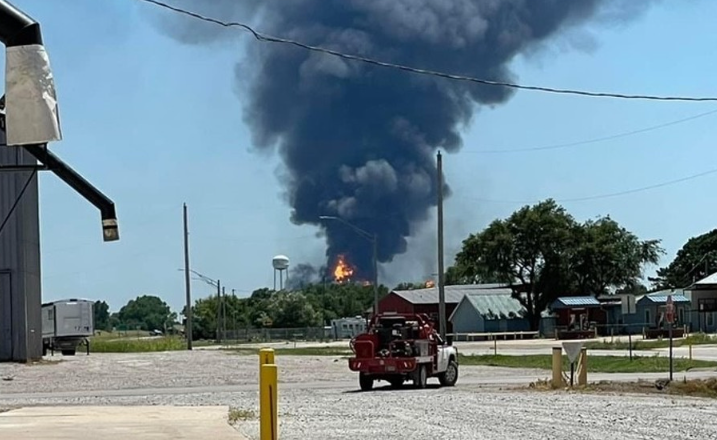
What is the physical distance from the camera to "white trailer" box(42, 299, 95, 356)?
235 ft

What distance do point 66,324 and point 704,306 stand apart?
55466 mm

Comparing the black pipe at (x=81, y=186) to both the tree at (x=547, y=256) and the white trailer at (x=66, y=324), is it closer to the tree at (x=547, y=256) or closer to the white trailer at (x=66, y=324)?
the white trailer at (x=66, y=324)

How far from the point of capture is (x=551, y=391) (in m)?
28.6

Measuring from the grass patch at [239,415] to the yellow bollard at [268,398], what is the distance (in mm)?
6117

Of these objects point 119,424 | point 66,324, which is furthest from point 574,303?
point 119,424

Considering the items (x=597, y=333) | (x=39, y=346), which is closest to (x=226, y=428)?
(x=39, y=346)

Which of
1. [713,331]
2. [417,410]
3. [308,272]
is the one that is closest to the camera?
[417,410]

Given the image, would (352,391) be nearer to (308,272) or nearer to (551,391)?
(551,391)

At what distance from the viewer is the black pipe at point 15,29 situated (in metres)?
12.5

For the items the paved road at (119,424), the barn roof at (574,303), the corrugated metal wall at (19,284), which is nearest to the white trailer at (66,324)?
the corrugated metal wall at (19,284)

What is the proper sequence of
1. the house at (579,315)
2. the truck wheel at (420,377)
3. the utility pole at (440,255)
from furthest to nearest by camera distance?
the house at (579,315) → the utility pole at (440,255) → the truck wheel at (420,377)

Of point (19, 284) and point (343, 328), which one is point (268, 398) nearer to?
point (19, 284)

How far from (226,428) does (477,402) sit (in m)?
8.90

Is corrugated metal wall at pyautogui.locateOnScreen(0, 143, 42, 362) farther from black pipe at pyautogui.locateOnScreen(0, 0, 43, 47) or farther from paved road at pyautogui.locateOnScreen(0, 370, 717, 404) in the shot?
black pipe at pyautogui.locateOnScreen(0, 0, 43, 47)
